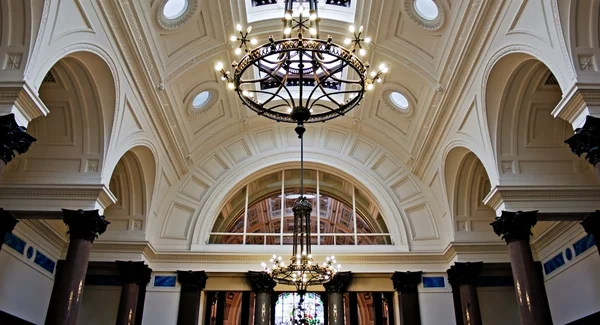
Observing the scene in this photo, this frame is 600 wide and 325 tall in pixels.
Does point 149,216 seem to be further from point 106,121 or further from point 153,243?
point 106,121

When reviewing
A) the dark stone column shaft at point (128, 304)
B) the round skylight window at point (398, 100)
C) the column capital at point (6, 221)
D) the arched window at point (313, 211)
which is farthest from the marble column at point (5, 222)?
the round skylight window at point (398, 100)

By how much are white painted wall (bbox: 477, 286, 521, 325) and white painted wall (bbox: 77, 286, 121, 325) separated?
8.74m

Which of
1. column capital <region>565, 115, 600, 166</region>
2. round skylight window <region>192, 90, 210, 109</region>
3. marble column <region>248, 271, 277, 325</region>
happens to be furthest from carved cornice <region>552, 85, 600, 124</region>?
round skylight window <region>192, 90, 210, 109</region>

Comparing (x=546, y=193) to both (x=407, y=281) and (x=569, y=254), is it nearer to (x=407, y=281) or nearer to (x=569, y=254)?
(x=569, y=254)

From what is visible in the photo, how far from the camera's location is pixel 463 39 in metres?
8.28

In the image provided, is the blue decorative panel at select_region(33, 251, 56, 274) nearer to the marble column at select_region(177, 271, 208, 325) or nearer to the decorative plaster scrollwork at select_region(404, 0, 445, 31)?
the marble column at select_region(177, 271, 208, 325)

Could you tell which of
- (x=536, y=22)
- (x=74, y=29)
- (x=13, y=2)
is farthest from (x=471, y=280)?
(x=13, y=2)

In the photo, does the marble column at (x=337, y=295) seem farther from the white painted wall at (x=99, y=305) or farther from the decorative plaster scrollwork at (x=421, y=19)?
the decorative plaster scrollwork at (x=421, y=19)

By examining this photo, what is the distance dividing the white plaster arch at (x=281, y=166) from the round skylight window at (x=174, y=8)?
5.19 m

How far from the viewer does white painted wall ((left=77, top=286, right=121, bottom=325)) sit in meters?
10.9

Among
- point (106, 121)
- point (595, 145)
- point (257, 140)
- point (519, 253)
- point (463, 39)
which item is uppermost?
point (257, 140)

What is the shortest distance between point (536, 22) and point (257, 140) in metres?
8.54

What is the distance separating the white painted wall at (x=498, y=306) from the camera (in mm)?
10883

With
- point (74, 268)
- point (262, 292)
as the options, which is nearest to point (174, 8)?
point (74, 268)
